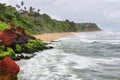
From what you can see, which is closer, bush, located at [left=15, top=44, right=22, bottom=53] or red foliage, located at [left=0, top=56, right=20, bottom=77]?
red foliage, located at [left=0, top=56, right=20, bottom=77]

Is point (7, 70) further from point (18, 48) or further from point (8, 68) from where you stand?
point (18, 48)

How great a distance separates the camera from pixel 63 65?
3088cm

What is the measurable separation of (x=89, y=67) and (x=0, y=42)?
41.9 ft

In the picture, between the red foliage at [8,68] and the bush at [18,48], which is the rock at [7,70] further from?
the bush at [18,48]

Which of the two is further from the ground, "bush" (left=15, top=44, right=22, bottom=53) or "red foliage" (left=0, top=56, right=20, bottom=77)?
"red foliage" (left=0, top=56, right=20, bottom=77)

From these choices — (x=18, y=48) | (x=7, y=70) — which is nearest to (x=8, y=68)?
(x=7, y=70)

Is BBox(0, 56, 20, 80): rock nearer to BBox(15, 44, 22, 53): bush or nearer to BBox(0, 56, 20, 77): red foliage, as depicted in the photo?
BBox(0, 56, 20, 77): red foliage

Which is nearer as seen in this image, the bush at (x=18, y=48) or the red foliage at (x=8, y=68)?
the red foliage at (x=8, y=68)

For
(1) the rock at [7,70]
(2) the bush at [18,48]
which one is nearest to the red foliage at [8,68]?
(1) the rock at [7,70]

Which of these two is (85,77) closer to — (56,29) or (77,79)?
(77,79)

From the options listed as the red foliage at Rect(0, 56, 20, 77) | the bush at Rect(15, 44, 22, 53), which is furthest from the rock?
the bush at Rect(15, 44, 22, 53)

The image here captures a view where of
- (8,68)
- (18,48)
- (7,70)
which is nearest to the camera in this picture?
(7,70)

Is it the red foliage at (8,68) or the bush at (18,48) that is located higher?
the red foliage at (8,68)

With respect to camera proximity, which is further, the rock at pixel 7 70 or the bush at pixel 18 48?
the bush at pixel 18 48
